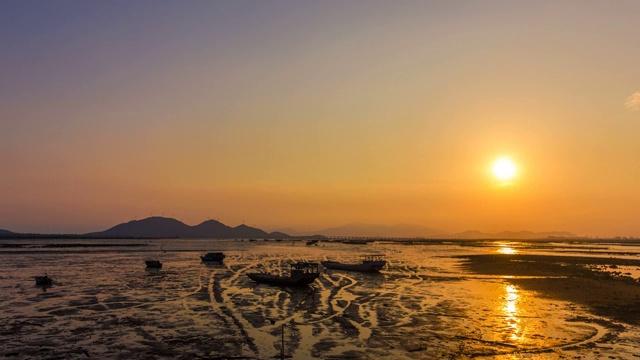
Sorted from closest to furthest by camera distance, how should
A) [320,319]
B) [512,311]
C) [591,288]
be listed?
[320,319]
[512,311]
[591,288]

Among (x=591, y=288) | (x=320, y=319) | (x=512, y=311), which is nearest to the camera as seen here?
(x=320, y=319)

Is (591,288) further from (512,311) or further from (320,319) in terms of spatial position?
(320,319)

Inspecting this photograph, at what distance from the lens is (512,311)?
35125 mm

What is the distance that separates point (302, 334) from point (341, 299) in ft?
48.7

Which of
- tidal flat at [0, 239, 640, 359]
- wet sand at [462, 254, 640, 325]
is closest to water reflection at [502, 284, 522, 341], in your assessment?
tidal flat at [0, 239, 640, 359]

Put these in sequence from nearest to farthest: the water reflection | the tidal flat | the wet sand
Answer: the tidal flat
the water reflection
the wet sand

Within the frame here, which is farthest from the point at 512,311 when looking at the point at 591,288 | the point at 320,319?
the point at 591,288

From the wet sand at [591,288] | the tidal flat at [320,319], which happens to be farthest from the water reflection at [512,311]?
the wet sand at [591,288]

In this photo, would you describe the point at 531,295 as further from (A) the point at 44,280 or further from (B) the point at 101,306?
(A) the point at 44,280

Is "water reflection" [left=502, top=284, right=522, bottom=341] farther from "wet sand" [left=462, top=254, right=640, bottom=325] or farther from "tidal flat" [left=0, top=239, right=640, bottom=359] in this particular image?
"wet sand" [left=462, top=254, right=640, bottom=325]

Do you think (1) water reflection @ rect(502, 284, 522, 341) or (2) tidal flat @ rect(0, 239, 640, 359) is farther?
(1) water reflection @ rect(502, 284, 522, 341)

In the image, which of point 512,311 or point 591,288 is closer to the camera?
point 512,311

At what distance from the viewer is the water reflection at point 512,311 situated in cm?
2765

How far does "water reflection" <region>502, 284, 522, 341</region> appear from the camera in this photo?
2765 centimetres
